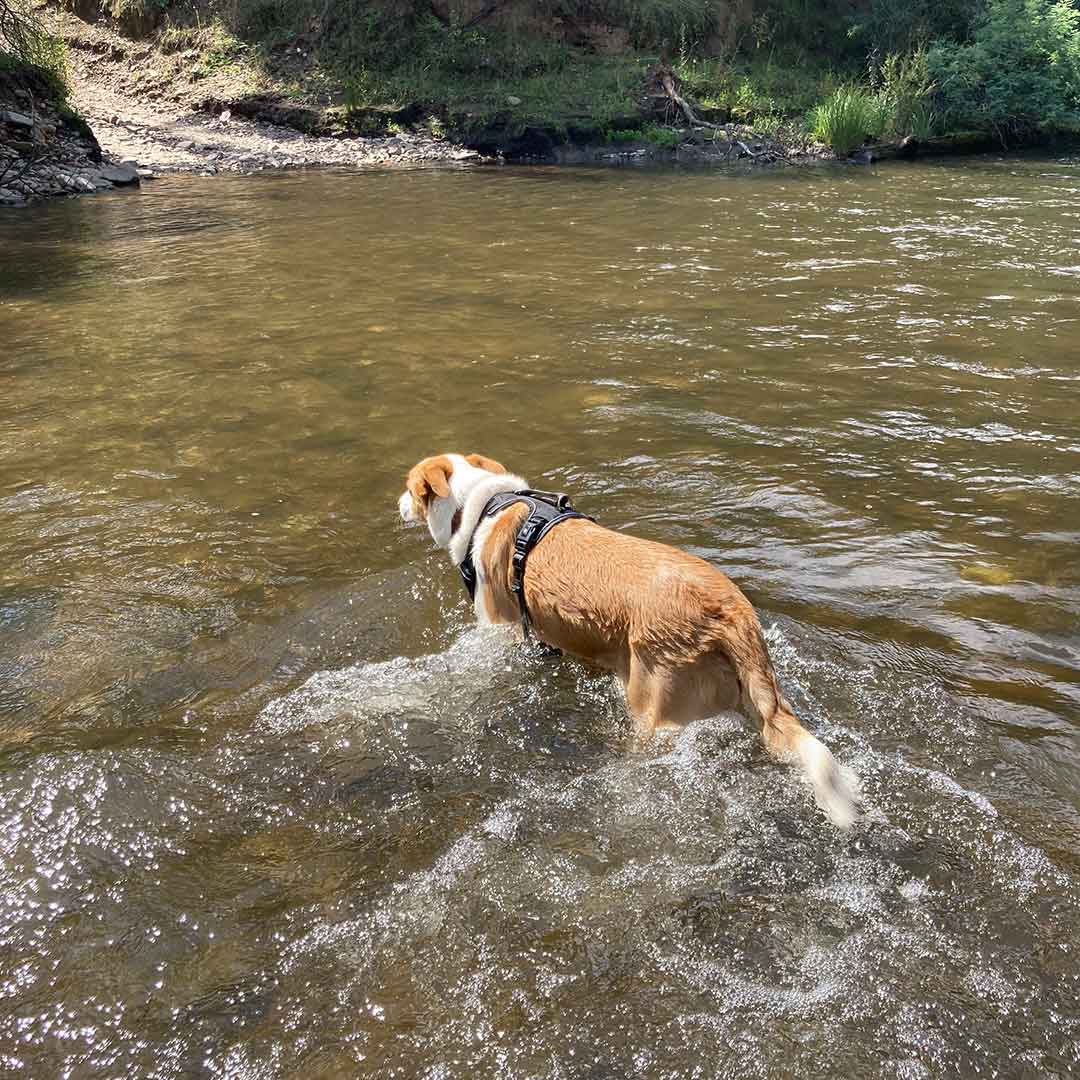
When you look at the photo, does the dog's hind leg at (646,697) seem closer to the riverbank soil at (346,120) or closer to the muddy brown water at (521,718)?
the muddy brown water at (521,718)

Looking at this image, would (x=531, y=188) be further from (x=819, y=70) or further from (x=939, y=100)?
(x=819, y=70)

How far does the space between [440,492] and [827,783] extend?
2.33 m

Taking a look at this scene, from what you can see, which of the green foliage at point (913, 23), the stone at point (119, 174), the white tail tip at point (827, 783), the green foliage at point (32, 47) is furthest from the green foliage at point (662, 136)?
the white tail tip at point (827, 783)

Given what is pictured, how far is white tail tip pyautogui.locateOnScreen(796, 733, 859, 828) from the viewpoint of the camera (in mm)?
2795

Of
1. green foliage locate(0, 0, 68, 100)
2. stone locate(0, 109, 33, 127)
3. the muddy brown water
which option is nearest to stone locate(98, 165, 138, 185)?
stone locate(0, 109, 33, 127)

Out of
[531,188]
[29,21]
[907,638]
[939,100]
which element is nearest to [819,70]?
[939,100]

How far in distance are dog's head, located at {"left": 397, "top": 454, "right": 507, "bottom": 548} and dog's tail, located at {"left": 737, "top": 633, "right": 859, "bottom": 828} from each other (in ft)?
6.04

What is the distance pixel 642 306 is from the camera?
9.42 m

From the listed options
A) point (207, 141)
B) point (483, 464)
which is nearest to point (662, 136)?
point (207, 141)

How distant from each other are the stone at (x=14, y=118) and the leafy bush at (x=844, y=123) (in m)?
17.6

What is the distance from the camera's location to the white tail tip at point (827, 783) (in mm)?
2795

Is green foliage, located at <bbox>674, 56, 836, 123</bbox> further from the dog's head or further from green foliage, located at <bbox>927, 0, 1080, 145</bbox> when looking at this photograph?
the dog's head

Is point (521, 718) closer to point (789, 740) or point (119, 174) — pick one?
point (789, 740)

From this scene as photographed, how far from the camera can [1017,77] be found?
2323 cm
